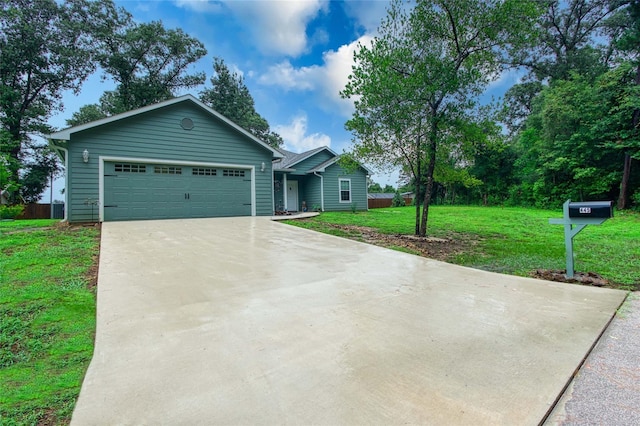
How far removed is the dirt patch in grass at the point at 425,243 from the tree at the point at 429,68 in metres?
1.35

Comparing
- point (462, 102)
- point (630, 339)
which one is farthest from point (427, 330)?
point (462, 102)

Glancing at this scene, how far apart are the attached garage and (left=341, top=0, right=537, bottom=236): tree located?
235 inches

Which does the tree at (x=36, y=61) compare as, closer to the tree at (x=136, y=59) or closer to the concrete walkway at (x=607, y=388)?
the tree at (x=136, y=59)

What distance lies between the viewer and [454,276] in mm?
4402

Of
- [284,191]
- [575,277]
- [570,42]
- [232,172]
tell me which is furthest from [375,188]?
[575,277]

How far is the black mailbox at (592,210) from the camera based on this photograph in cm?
386

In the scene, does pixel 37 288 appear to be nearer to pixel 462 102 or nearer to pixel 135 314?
pixel 135 314

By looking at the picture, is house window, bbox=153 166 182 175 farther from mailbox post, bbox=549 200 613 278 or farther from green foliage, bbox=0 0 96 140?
green foliage, bbox=0 0 96 140

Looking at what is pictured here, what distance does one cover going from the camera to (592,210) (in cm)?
398

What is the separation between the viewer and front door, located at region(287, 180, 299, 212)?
57.2 feet

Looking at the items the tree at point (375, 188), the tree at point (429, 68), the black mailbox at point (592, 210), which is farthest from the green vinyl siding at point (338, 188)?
the tree at point (375, 188)

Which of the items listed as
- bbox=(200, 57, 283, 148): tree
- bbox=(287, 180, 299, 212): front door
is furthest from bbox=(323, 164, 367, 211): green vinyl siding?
bbox=(200, 57, 283, 148): tree

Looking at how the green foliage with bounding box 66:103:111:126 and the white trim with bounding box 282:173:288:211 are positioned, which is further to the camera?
the green foliage with bounding box 66:103:111:126

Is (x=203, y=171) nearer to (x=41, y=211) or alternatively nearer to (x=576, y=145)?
(x=41, y=211)
